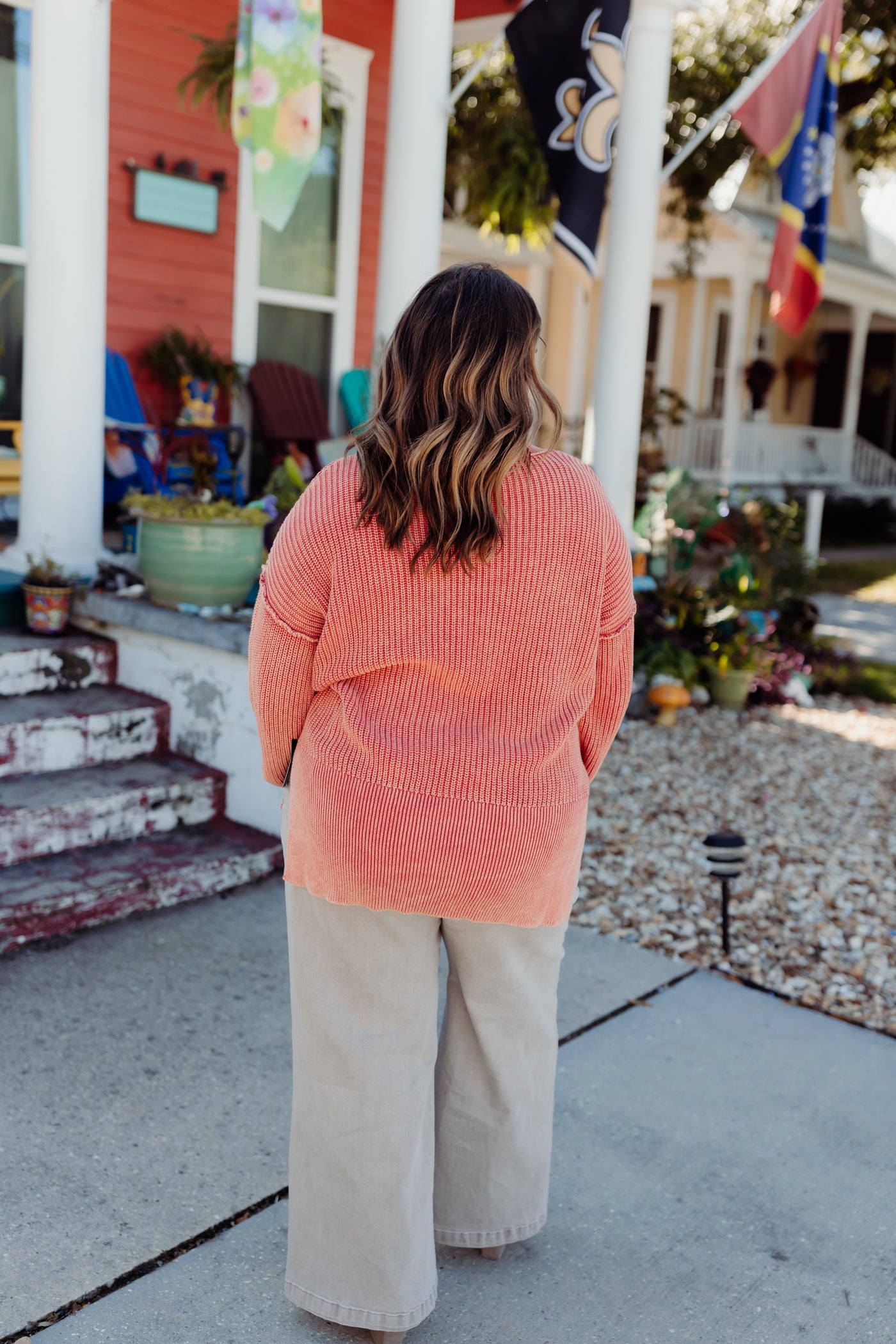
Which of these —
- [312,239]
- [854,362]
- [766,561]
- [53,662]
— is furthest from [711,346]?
[53,662]

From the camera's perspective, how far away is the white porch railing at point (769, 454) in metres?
15.0

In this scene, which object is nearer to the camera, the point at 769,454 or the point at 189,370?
the point at 189,370

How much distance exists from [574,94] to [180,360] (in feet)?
8.01

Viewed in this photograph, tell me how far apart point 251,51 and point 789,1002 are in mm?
3459

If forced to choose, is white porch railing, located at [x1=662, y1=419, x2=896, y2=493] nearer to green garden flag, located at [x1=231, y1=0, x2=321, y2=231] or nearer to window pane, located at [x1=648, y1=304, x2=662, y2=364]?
window pane, located at [x1=648, y1=304, x2=662, y2=364]

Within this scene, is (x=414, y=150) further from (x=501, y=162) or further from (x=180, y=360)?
(x=501, y=162)

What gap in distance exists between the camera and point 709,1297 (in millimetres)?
2217

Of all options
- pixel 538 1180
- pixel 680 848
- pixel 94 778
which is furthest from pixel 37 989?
pixel 680 848

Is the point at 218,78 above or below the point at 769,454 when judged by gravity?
above

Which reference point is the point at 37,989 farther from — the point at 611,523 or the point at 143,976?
the point at 611,523

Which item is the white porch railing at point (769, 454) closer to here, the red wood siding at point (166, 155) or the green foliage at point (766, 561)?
the green foliage at point (766, 561)

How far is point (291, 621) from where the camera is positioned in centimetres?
186

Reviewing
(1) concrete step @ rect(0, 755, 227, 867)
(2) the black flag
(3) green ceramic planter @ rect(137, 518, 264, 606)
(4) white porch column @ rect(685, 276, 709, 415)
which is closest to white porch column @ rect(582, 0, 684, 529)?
(2) the black flag

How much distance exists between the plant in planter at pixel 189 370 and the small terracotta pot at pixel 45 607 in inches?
92.4
